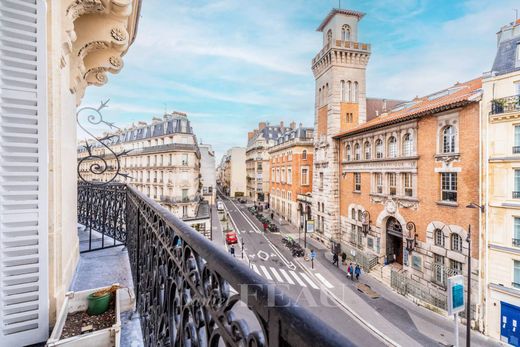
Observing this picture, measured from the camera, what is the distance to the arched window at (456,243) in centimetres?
1465

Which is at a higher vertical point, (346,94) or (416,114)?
(346,94)

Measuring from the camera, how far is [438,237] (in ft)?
52.7

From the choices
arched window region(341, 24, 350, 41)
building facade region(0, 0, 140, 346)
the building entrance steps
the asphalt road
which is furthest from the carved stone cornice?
arched window region(341, 24, 350, 41)

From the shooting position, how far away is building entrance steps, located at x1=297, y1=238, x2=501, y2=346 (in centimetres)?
1245

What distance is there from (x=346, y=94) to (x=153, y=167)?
2421 cm

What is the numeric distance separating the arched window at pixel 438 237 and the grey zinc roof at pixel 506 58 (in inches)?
373

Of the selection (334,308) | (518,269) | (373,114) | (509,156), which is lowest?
(334,308)

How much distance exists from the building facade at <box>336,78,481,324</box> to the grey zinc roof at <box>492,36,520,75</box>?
1574mm

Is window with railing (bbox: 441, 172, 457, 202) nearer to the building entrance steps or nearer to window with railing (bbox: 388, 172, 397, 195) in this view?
window with railing (bbox: 388, 172, 397, 195)

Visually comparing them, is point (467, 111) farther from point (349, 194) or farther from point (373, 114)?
point (373, 114)

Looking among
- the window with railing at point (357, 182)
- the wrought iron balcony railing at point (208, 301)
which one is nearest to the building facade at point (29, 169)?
the wrought iron balcony railing at point (208, 301)

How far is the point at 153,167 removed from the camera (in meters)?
31.5

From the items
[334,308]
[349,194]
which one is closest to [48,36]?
[334,308]

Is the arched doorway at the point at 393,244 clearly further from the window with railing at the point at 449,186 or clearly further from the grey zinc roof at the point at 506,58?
the grey zinc roof at the point at 506,58
